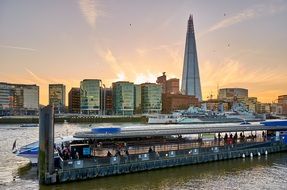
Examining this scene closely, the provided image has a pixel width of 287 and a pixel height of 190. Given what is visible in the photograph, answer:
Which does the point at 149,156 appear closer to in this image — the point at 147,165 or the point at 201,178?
the point at 147,165

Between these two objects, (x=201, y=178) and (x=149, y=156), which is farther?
(x=149, y=156)

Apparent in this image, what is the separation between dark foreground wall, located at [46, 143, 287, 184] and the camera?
34.8m

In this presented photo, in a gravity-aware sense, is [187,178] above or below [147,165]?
below

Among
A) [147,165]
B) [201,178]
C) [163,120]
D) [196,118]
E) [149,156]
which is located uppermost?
[149,156]

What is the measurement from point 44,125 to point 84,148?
576 cm

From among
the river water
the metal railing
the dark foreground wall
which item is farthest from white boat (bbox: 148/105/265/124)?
the river water

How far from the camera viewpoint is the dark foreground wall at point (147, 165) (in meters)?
34.8

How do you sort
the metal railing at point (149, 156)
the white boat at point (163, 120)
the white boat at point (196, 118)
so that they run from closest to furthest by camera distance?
the metal railing at point (149, 156)
the white boat at point (196, 118)
the white boat at point (163, 120)

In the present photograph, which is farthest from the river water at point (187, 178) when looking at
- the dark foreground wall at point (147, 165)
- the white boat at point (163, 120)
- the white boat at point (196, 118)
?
the white boat at point (163, 120)

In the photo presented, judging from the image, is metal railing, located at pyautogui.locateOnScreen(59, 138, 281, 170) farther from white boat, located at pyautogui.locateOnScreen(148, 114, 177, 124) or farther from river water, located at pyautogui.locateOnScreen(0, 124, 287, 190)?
white boat, located at pyautogui.locateOnScreen(148, 114, 177, 124)

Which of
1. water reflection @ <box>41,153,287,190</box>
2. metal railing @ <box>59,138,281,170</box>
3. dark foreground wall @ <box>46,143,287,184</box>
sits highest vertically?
metal railing @ <box>59,138,281,170</box>

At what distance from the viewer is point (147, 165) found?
40.6m

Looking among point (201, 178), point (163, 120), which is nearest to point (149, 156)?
point (201, 178)

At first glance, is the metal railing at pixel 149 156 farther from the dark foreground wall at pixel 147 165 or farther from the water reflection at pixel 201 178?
the water reflection at pixel 201 178
